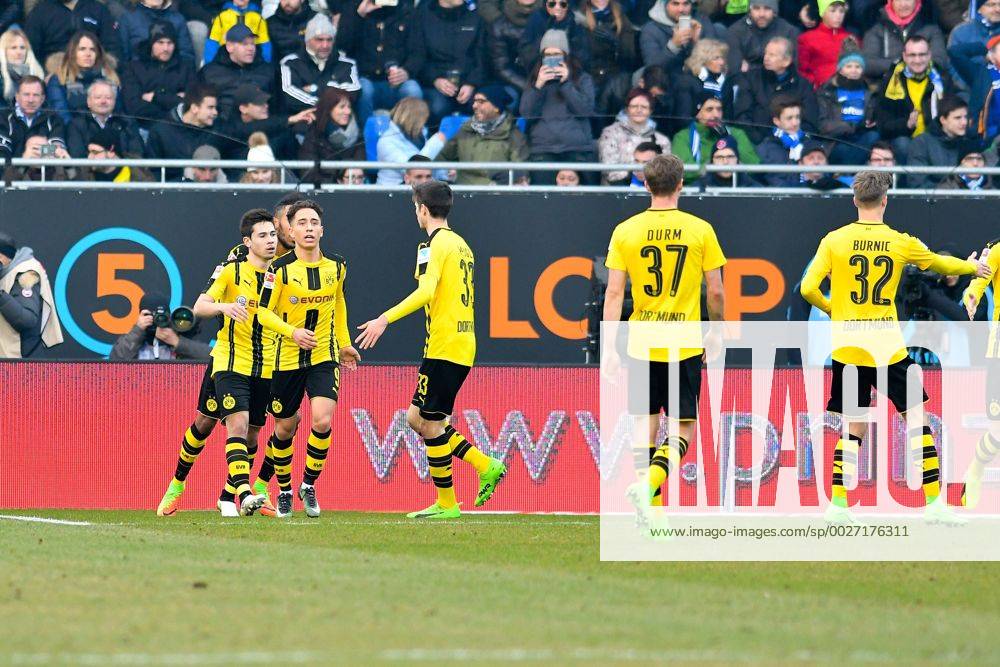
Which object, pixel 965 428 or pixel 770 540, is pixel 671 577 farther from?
pixel 965 428

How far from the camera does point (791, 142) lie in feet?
57.3

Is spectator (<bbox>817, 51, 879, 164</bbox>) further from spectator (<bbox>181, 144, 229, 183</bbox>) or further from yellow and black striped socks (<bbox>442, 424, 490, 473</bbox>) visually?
yellow and black striped socks (<bbox>442, 424, 490, 473</bbox>)

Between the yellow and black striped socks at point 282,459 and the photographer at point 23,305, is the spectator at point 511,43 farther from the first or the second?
the yellow and black striped socks at point 282,459

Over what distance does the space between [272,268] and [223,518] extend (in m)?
1.88

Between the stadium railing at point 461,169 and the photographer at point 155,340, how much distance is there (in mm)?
1292

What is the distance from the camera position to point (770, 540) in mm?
10750

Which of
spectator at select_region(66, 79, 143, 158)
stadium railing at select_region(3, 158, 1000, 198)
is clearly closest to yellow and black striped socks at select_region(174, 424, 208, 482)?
stadium railing at select_region(3, 158, 1000, 198)

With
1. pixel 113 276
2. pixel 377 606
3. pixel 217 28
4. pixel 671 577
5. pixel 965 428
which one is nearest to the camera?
pixel 377 606

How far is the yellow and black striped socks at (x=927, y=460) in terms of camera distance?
11.5 metres

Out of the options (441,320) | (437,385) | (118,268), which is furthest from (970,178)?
(118,268)

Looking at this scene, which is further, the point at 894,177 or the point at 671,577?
the point at 894,177

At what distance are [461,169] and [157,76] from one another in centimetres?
368

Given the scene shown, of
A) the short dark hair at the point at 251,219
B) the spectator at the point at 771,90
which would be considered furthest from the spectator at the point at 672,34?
the short dark hair at the point at 251,219

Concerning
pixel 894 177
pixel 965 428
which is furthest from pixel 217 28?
pixel 965 428
